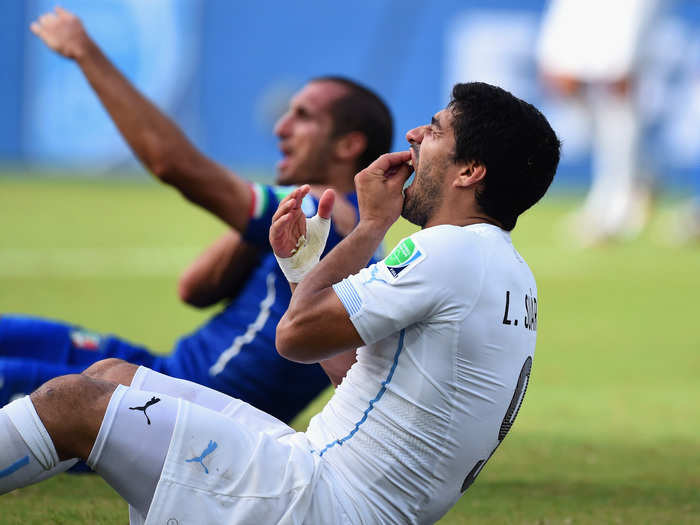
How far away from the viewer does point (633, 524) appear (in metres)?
3.50

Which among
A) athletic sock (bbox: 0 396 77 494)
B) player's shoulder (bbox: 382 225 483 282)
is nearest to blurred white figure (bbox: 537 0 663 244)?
player's shoulder (bbox: 382 225 483 282)

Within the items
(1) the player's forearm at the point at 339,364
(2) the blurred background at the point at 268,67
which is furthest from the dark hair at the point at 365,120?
(2) the blurred background at the point at 268,67

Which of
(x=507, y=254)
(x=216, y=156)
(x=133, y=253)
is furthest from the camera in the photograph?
(x=216, y=156)

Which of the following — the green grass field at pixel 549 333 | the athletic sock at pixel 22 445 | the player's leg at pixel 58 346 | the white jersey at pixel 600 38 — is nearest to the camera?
the athletic sock at pixel 22 445

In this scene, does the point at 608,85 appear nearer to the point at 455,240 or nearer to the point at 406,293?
the point at 455,240

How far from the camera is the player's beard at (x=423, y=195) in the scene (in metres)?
2.81

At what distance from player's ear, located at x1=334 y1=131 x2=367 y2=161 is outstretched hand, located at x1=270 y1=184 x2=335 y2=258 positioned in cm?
146

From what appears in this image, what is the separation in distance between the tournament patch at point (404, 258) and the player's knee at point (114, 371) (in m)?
0.77

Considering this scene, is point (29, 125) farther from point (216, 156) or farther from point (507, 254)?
point (507, 254)

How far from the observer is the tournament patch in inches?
101

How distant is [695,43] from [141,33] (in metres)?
8.40

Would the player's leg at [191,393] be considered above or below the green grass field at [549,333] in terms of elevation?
above

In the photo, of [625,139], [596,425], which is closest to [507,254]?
[596,425]

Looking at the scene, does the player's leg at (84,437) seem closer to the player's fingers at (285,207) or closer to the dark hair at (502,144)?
the player's fingers at (285,207)
